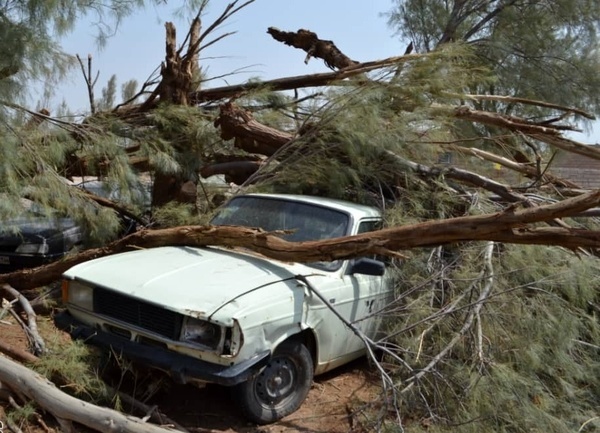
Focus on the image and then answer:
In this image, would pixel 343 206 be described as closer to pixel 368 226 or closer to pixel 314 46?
pixel 368 226

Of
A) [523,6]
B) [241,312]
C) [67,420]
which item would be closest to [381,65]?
[241,312]

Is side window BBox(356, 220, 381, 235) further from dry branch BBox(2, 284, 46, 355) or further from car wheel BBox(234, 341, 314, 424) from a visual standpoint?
dry branch BBox(2, 284, 46, 355)

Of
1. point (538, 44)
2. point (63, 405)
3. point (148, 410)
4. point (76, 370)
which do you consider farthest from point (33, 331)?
point (538, 44)

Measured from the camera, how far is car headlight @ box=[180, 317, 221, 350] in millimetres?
4059

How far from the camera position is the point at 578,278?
17.2ft

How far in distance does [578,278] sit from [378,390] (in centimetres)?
186

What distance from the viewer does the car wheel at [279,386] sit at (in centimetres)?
432

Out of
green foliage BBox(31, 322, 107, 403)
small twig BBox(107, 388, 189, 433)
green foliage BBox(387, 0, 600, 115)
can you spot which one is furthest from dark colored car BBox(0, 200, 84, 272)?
green foliage BBox(387, 0, 600, 115)

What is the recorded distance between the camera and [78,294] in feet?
15.2

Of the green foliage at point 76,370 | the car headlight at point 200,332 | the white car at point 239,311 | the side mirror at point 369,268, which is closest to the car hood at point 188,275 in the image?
the white car at point 239,311

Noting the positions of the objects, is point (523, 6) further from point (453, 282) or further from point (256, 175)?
point (453, 282)

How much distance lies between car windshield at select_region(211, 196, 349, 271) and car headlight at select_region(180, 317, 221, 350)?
3.64 ft

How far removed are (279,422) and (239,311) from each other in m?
0.98

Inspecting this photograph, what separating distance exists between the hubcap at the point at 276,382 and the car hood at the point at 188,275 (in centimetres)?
51
